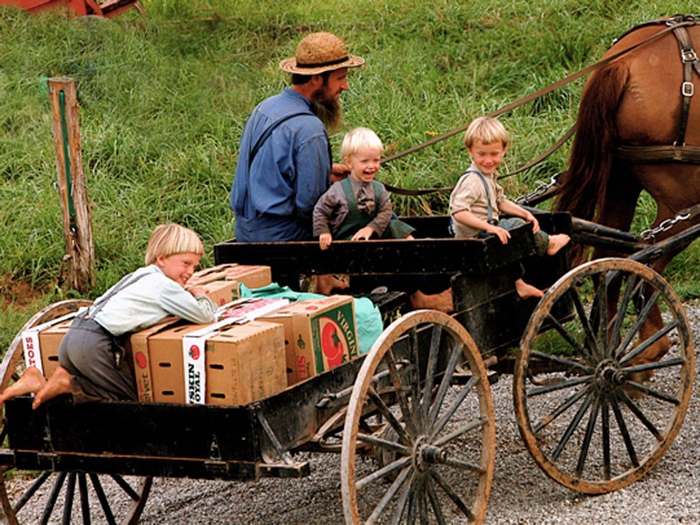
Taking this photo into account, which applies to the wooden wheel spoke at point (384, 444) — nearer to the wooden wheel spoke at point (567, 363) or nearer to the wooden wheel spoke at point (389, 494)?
the wooden wheel spoke at point (389, 494)

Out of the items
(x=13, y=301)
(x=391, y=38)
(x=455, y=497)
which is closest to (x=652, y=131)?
(x=455, y=497)

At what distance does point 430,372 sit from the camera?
13.1ft

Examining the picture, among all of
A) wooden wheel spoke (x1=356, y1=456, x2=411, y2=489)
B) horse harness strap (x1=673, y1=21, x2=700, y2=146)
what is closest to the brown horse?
horse harness strap (x1=673, y1=21, x2=700, y2=146)

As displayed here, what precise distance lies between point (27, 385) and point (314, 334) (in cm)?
100

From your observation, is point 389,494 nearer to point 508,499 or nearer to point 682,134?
point 508,499

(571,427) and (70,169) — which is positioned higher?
(70,169)

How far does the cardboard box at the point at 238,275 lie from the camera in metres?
4.38

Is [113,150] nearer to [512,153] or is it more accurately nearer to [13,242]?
[13,242]

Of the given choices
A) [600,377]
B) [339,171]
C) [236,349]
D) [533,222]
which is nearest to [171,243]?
[236,349]

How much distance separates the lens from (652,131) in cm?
573

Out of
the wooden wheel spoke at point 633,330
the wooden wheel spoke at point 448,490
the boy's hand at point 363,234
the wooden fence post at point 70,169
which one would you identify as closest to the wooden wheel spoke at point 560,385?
the wooden wheel spoke at point 633,330

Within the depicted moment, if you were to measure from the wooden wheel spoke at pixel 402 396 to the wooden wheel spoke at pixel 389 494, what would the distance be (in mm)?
149

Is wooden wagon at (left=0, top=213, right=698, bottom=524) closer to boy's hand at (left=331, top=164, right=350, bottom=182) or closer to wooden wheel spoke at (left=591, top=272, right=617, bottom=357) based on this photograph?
wooden wheel spoke at (left=591, top=272, right=617, bottom=357)

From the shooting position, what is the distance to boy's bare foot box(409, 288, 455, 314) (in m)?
5.06
